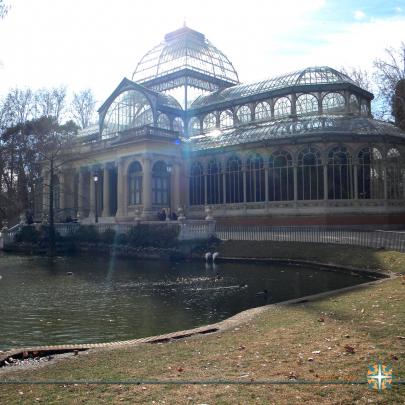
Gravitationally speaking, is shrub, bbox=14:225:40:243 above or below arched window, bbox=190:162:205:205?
below

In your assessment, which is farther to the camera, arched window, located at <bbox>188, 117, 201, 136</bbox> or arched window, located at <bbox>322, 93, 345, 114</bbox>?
arched window, located at <bbox>188, 117, 201, 136</bbox>

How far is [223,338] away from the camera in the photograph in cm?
821

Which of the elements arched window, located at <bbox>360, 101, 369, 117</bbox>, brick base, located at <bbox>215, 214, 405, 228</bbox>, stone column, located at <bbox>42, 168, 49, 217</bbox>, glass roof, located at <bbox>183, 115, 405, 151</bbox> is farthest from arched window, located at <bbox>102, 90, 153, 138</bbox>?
arched window, located at <bbox>360, 101, 369, 117</bbox>

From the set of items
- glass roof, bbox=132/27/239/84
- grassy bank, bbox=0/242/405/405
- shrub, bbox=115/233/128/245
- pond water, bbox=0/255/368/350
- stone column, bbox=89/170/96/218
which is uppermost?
glass roof, bbox=132/27/239/84

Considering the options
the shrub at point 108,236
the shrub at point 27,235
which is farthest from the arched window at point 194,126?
the shrub at point 27,235

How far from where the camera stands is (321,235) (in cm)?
2631

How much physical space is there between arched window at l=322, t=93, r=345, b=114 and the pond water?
20.6 metres

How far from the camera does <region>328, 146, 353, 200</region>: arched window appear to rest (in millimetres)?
35031

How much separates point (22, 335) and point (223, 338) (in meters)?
4.72

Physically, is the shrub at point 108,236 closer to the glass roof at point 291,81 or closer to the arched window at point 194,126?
the arched window at point 194,126

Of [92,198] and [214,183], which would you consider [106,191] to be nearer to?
[92,198]

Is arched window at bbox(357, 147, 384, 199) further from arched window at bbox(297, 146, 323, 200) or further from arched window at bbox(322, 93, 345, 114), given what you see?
arched window at bbox(322, 93, 345, 114)

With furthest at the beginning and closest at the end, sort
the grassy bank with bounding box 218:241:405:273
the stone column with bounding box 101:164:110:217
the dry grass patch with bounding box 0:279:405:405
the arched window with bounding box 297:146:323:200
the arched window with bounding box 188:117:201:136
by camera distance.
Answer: the arched window with bounding box 188:117:201:136 < the stone column with bounding box 101:164:110:217 < the arched window with bounding box 297:146:323:200 < the grassy bank with bounding box 218:241:405:273 < the dry grass patch with bounding box 0:279:405:405

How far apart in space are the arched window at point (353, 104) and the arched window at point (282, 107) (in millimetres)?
4935
